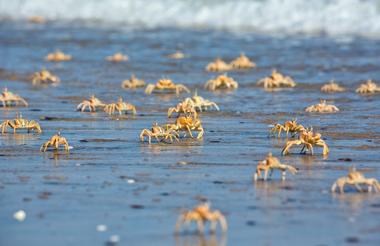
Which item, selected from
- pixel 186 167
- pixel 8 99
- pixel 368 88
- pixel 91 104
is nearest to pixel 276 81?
pixel 368 88

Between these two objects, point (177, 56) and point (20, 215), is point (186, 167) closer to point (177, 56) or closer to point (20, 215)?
point (20, 215)

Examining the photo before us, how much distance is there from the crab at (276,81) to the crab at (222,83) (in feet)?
1.81

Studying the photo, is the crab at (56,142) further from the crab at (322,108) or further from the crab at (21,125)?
the crab at (322,108)

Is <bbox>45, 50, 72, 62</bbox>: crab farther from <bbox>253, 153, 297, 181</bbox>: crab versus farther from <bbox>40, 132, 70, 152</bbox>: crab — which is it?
<bbox>253, 153, 297, 181</bbox>: crab

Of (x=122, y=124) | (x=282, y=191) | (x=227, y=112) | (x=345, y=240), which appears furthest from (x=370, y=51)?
(x=345, y=240)

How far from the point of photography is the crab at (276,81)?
68.5 ft

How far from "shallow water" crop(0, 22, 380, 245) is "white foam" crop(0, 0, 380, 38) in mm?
10917

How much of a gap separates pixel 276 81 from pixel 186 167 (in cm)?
955

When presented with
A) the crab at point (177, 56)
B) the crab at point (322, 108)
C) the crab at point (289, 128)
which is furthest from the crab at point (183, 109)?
the crab at point (177, 56)

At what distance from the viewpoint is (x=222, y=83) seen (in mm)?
21172

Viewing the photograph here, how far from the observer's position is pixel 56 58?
28.1 meters

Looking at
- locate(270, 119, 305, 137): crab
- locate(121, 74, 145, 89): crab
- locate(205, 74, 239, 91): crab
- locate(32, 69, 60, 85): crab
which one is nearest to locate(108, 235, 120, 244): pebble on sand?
locate(270, 119, 305, 137): crab

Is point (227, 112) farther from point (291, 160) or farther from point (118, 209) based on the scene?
point (118, 209)

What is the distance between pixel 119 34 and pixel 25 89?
15.9m
